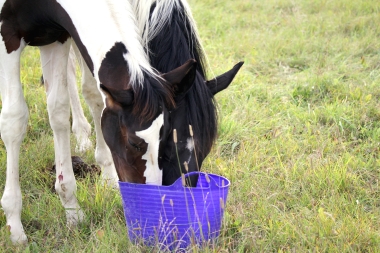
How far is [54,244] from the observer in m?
2.83

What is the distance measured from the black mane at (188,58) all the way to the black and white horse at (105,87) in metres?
0.01

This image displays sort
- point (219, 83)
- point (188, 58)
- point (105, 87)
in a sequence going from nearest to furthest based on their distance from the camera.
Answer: point (105, 87), point (219, 83), point (188, 58)

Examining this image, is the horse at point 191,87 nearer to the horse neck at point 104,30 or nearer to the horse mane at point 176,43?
the horse mane at point 176,43

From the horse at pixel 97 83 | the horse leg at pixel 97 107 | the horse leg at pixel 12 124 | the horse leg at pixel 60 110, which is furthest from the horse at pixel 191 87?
the horse leg at pixel 97 107

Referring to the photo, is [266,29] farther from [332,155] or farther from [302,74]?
[332,155]

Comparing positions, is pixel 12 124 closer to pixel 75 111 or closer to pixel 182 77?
pixel 182 77

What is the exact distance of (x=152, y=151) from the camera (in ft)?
7.97

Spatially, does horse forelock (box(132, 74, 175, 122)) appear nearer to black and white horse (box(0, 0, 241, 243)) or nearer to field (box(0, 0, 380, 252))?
black and white horse (box(0, 0, 241, 243))

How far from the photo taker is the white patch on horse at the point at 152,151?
94.2 inches

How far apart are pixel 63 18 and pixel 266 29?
417 centimetres

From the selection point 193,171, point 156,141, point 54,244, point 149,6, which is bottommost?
point 54,244

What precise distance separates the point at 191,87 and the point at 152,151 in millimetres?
398

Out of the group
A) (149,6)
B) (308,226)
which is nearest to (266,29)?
(149,6)

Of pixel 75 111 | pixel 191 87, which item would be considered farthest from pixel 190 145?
pixel 75 111
